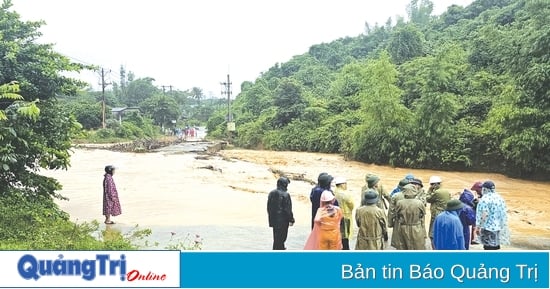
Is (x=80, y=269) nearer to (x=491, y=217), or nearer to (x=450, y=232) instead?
(x=450, y=232)

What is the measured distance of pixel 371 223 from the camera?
6.66 metres

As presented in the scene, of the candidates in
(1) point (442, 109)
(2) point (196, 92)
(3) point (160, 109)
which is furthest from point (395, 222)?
(2) point (196, 92)

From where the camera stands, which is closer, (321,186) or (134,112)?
(321,186)

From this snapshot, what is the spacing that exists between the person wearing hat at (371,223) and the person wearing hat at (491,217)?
1.79 meters

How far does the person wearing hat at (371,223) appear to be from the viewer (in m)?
6.65

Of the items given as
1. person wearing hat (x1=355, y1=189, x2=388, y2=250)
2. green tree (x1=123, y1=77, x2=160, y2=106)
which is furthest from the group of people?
green tree (x1=123, y1=77, x2=160, y2=106)

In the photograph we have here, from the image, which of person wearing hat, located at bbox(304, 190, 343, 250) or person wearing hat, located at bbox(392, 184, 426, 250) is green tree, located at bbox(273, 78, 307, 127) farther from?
person wearing hat, located at bbox(304, 190, 343, 250)

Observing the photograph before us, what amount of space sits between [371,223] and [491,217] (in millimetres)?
2082

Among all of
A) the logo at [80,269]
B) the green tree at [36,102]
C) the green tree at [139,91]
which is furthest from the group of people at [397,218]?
the green tree at [139,91]

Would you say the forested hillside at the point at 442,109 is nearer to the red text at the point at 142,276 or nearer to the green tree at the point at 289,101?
the green tree at the point at 289,101

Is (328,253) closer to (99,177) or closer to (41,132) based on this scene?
(41,132)

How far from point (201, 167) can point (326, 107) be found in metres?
19.8

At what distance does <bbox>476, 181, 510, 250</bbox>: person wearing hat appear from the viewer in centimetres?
733

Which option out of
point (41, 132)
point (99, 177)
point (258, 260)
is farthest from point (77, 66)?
point (99, 177)
